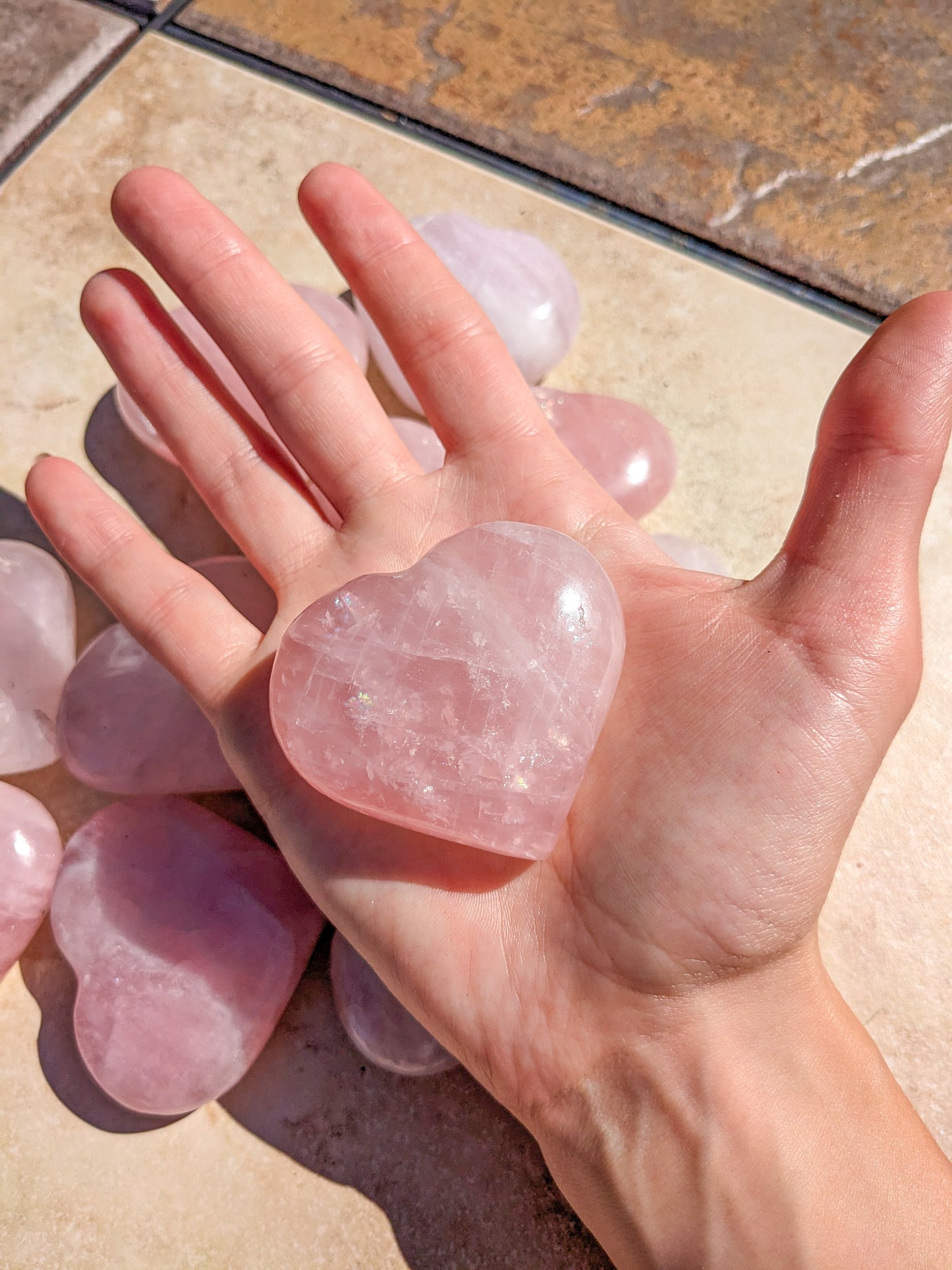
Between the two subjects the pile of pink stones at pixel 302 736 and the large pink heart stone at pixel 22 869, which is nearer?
the pile of pink stones at pixel 302 736

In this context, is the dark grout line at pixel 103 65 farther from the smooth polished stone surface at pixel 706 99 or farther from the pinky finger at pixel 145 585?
the pinky finger at pixel 145 585

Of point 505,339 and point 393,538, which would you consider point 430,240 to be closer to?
point 505,339

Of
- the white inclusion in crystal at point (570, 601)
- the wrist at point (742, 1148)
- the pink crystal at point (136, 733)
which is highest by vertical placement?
the white inclusion in crystal at point (570, 601)

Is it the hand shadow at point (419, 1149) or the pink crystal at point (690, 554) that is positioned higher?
the pink crystal at point (690, 554)

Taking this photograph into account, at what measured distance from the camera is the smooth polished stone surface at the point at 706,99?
1.64 m

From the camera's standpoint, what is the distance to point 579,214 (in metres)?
1.66

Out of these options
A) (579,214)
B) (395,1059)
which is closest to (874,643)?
(395,1059)

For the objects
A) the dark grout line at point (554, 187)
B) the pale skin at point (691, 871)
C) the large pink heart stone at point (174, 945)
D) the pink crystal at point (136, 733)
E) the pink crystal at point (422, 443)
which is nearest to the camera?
the pale skin at point (691, 871)

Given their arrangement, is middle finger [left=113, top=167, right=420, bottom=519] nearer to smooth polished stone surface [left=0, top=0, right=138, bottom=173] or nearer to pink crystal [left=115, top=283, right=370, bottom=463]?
pink crystal [left=115, top=283, right=370, bottom=463]

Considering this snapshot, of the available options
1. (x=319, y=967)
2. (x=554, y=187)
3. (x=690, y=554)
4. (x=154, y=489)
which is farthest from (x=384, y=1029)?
(x=554, y=187)

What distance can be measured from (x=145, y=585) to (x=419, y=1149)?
71cm

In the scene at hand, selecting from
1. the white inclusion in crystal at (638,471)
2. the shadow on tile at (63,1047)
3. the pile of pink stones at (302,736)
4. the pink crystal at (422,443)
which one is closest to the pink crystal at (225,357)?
the pile of pink stones at (302,736)

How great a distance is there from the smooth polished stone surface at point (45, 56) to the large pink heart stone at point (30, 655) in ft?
2.61

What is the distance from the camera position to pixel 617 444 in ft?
4.46
